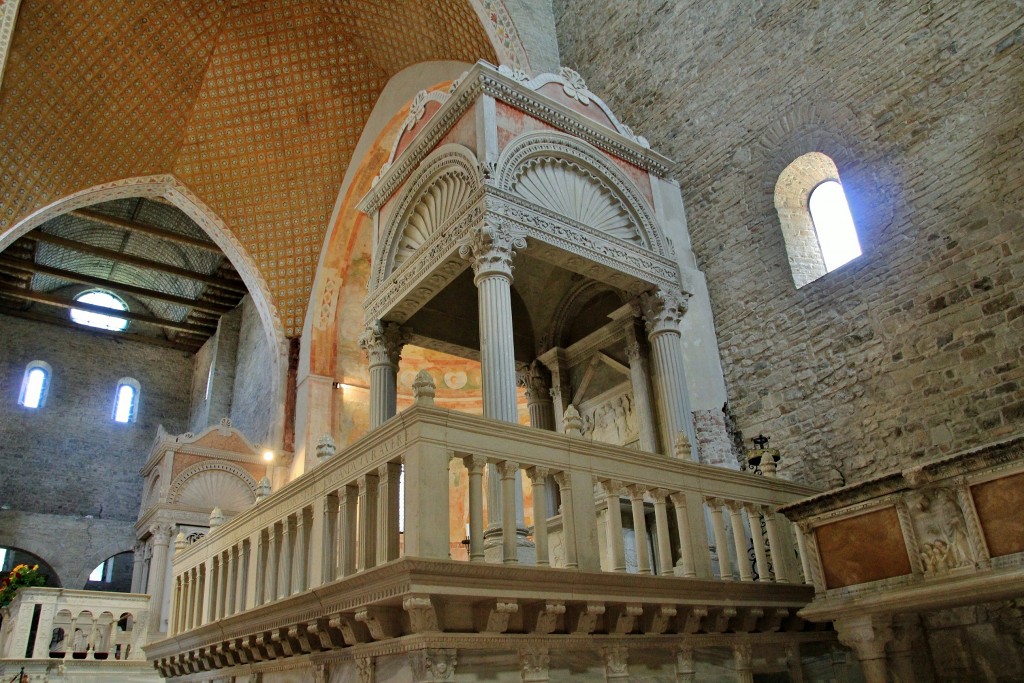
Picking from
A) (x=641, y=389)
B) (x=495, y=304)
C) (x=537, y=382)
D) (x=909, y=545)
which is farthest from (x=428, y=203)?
(x=909, y=545)

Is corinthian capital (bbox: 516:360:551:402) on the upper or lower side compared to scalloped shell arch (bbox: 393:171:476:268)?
lower

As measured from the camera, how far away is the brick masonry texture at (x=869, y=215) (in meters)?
7.00

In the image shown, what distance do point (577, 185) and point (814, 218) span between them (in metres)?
2.88

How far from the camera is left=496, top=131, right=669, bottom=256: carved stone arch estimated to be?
7734 millimetres

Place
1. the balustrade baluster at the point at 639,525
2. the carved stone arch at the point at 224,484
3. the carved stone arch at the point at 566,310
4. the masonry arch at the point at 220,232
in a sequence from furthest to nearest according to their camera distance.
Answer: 1. the carved stone arch at the point at 224,484
2. the masonry arch at the point at 220,232
3. the carved stone arch at the point at 566,310
4. the balustrade baluster at the point at 639,525

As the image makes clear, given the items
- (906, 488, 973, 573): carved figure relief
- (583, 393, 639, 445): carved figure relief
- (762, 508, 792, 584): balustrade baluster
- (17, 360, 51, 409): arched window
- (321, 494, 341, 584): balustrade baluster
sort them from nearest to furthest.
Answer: (906, 488, 973, 573): carved figure relief < (321, 494, 341, 584): balustrade baluster < (762, 508, 792, 584): balustrade baluster < (583, 393, 639, 445): carved figure relief < (17, 360, 51, 409): arched window

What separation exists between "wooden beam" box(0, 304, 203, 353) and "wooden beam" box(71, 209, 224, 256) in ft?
15.8

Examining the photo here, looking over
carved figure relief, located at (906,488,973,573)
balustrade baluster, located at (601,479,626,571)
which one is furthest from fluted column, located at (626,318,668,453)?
carved figure relief, located at (906,488,973,573)

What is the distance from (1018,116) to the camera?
6.94 metres

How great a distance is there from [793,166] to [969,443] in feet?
12.2

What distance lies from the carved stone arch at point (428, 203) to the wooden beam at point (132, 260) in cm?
1347

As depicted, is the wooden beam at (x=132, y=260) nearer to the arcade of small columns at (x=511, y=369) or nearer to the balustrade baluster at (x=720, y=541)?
the arcade of small columns at (x=511, y=369)

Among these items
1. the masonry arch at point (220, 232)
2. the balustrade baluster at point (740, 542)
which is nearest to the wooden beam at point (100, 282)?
the masonry arch at point (220, 232)

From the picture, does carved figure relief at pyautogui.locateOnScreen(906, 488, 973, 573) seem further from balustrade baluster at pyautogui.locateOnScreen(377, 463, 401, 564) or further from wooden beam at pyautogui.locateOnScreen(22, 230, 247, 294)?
wooden beam at pyautogui.locateOnScreen(22, 230, 247, 294)
